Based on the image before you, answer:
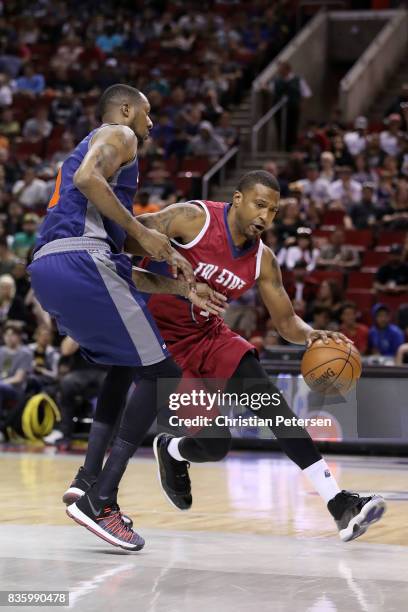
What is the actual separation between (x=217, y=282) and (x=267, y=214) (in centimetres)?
41

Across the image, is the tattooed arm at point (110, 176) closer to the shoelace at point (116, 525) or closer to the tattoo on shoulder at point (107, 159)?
the tattoo on shoulder at point (107, 159)

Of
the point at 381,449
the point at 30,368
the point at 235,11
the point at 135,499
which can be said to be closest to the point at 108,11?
the point at 235,11

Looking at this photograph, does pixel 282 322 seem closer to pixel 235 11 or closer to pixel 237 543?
pixel 237 543

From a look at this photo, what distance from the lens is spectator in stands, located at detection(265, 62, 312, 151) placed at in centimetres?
1847

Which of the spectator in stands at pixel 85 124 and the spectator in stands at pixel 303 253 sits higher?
the spectator in stands at pixel 85 124

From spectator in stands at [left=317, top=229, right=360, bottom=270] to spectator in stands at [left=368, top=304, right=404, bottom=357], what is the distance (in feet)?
5.38

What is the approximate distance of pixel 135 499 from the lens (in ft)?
23.2

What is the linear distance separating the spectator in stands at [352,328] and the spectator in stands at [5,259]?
4.84 metres

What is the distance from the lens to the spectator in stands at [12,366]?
12445 mm

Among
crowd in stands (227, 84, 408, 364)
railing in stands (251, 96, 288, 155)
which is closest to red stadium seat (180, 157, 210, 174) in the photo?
crowd in stands (227, 84, 408, 364)

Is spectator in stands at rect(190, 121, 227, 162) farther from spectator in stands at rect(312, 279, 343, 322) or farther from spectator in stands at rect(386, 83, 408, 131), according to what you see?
spectator in stands at rect(312, 279, 343, 322)

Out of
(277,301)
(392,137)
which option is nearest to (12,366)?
(392,137)

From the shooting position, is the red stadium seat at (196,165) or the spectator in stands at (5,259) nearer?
the spectator in stands at (5,259)

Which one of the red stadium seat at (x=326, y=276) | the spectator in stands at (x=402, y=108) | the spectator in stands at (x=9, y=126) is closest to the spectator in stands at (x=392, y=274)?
the red stadium seat at (x=326, y=276)
